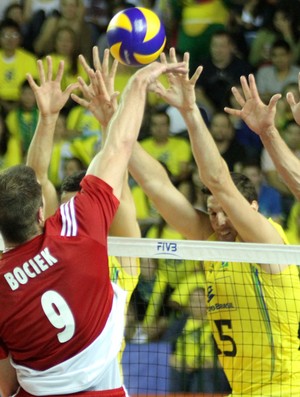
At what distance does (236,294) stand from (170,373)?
2268mm

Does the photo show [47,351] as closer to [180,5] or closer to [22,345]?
[22,345]

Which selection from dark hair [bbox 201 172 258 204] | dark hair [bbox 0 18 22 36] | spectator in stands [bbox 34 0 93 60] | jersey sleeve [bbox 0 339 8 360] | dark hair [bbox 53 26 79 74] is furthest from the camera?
dark hair [bbox 0 18 22 36]

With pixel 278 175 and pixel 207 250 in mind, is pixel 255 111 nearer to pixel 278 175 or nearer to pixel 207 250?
pixel 207 250

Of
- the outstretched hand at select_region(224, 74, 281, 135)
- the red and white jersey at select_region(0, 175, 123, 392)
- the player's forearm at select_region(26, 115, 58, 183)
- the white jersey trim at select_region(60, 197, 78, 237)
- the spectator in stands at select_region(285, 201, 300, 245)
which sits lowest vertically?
the red and white jersey at select_region(0, 175, 123, 392)

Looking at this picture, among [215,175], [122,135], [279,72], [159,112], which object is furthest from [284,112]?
[122,135]

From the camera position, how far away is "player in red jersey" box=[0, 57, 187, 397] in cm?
435

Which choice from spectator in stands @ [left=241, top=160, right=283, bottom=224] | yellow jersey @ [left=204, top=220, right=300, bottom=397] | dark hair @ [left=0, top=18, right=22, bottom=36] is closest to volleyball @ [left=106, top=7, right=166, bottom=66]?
yellow jersey @ [left=204, top=220, right=300, bottom=397]

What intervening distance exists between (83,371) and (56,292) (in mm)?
437

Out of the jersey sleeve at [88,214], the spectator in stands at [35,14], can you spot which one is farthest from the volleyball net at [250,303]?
the spectator in stands at [35,14]

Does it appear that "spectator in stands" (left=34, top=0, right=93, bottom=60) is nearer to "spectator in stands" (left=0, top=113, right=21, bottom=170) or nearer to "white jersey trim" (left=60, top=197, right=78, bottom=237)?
"spectator in stands" (left=0, top=113, right=21, bottom=170)

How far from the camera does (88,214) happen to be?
444 centimetres

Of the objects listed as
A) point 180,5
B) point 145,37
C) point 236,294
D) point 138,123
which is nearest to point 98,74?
point 145,37

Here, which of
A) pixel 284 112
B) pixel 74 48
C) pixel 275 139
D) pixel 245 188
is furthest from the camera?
pixel 74 48

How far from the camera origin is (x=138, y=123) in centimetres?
471
